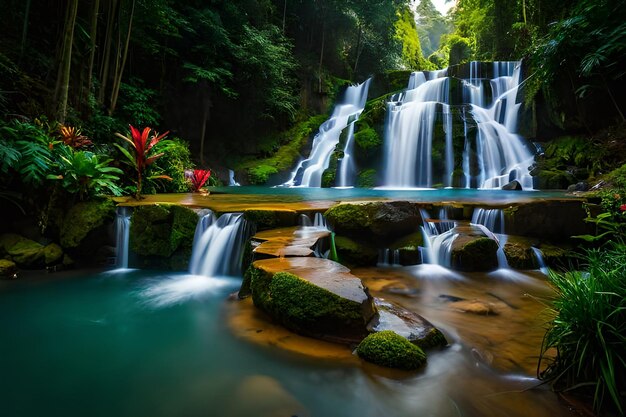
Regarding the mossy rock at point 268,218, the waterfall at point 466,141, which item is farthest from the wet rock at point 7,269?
the waterfall at point 466,141

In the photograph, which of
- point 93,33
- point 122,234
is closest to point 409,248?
point 122,234

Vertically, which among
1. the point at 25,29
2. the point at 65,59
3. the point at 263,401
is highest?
the point at 25,29

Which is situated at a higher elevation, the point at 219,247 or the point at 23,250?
the point at 219,247

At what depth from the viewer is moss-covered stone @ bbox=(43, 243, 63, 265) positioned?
5.66 meters

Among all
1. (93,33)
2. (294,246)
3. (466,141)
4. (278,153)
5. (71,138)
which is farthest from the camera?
(278,153)

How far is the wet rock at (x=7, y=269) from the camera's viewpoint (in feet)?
16.8

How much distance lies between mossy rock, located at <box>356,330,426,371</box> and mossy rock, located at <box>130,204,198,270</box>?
4.03 m

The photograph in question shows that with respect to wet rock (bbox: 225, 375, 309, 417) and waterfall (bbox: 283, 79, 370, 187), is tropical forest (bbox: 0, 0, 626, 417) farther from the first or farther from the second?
waterfall (bbox: 283, 79, 370, 187)

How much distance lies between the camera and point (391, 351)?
270cm

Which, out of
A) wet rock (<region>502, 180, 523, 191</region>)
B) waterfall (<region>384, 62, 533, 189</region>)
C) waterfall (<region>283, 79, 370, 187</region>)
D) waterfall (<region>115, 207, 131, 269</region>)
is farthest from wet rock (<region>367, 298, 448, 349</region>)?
waterfall (<region>283, 79, 370, 187</region>)

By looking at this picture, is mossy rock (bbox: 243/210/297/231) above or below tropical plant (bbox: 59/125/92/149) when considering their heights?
below

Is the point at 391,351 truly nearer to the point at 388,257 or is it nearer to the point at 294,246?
the point at 294,246

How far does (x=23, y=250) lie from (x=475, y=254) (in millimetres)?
7273

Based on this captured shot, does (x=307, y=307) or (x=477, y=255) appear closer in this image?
(x=307, y=307)
